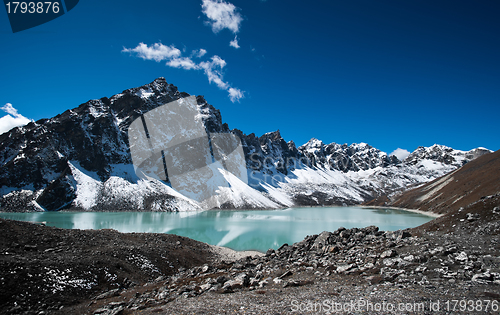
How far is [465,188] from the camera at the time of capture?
76875mm

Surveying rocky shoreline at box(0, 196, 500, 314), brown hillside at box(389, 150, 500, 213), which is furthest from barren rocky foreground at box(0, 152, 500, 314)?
brown hillside at box(389, 150, 500, 213)

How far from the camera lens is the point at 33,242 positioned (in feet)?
72.7

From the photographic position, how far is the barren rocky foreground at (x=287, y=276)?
9688 millimetres

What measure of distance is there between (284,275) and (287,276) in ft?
0.91

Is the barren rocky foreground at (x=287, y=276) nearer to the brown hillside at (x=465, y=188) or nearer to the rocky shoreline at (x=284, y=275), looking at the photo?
the rocky shoreline at (x=284, y=275)

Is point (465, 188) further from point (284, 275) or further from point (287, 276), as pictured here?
point (284, 275)

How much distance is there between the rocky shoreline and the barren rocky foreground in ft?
0.19

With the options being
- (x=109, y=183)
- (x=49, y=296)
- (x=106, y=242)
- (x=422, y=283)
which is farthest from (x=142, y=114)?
(x=422, y=283)

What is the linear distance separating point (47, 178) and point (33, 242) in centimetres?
14386

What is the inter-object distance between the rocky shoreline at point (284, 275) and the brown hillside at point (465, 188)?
3145 centimetres

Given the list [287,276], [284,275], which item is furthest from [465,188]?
[284,275]

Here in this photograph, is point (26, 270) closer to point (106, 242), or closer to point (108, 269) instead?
point (108, 269)

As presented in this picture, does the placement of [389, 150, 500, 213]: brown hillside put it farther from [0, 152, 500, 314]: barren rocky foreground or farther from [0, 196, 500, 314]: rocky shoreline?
[0, 196, 500, 314]: rocky shoreline

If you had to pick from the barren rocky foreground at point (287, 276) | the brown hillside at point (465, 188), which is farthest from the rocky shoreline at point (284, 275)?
the brown hillside at point (465, 188)
